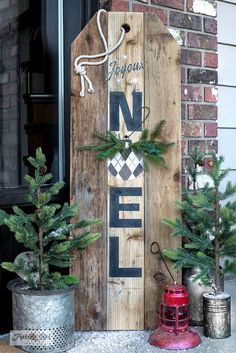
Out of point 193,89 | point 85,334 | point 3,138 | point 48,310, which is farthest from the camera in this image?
point 193,89

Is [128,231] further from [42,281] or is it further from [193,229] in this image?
[42,281]

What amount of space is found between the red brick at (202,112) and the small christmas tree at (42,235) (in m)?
0.93

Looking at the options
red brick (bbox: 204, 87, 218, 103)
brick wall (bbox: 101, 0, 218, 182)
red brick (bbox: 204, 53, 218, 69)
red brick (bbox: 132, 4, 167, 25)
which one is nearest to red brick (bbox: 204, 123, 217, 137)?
brick wall (bbox: 101, 0, 218, 182)

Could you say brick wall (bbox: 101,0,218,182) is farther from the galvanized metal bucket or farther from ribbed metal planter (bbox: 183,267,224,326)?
the galvanized metal bucket

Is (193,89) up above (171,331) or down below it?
above

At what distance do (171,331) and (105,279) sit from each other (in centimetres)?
37

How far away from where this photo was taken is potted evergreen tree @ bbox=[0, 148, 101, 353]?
90.2 inches

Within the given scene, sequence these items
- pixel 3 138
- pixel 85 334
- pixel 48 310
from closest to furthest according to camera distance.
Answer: pixel 48 310
pixel 85 334
pixel 3 138

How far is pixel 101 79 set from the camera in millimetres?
2611

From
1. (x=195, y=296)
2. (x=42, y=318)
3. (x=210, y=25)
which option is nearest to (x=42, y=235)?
(x=42, y=318)

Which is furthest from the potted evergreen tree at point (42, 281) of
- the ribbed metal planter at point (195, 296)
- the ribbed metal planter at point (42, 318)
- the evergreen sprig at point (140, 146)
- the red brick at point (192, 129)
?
the red brick at point (192, 129)

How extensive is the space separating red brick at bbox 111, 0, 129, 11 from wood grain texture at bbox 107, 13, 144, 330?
15 cm

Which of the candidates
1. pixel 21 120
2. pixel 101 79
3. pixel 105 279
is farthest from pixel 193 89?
pixel 105 279

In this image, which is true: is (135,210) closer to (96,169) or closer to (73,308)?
(96,169)
